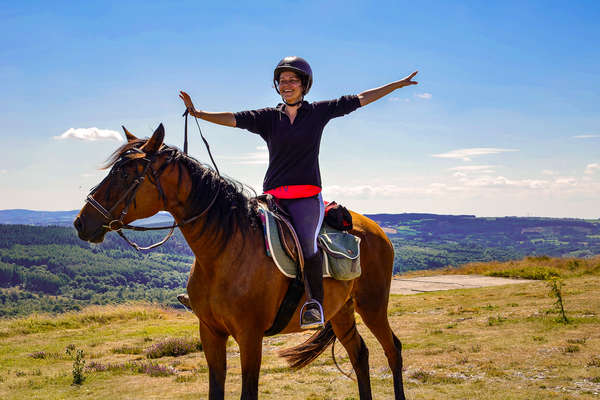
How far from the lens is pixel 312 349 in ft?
20.0

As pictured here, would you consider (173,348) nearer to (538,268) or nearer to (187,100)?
(187,100)

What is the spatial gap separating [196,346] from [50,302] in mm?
83966

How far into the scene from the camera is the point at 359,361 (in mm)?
5574

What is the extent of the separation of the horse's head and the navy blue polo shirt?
0.99 meters

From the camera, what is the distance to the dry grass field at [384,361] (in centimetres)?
700

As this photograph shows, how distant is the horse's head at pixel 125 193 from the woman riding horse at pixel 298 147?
0.68 m

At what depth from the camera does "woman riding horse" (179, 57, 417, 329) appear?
416cm

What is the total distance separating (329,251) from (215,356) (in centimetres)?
152

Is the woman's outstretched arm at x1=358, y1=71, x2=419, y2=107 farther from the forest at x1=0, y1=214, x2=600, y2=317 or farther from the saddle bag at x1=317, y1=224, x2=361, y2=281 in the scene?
the forest at x1=0, y1=214, x2=600, y2=317

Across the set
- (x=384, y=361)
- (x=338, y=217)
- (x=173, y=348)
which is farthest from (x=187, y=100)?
(x=173, y=348)

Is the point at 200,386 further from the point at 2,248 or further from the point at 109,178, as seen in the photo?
the point at 2,248

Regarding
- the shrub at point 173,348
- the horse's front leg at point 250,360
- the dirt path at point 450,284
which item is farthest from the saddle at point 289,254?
the dirt path at point 450,284

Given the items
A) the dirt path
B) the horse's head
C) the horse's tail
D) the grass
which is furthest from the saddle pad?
the grass

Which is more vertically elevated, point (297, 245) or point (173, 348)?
point (297, 245)
